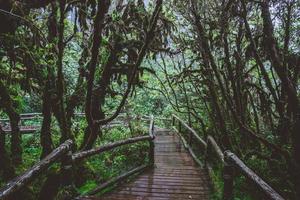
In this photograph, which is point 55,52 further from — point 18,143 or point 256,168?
point 256,168

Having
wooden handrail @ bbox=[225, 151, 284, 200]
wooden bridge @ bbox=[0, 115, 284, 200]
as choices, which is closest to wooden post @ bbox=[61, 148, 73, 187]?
wooden bridge @ bbox=[0, 115, 284, 200]

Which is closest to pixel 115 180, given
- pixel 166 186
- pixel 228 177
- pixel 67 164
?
pixel 166 186

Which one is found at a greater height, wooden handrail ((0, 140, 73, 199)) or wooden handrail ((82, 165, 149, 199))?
wooden handrail ((0, 140, 73, 199))

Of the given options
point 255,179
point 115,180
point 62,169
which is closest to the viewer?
point 255,179

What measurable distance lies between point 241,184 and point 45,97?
5262 mm

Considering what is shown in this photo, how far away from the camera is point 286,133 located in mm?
8609

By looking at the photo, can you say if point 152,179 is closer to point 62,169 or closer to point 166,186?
point 166,186

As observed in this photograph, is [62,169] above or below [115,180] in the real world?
above

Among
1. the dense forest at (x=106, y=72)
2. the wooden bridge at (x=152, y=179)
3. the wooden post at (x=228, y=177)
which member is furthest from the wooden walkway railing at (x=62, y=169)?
the wooden post at (x=228, y=177)

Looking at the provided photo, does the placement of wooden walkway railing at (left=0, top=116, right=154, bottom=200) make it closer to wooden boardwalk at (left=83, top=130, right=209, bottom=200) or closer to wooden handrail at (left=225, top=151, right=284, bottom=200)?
wooden boardwalk at (left=83, top=130, right=209, bottom=200)

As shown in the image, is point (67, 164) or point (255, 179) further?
point (67, 164)

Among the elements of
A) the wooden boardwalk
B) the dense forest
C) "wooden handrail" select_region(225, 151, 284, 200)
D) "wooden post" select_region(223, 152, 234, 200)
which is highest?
the dense forest

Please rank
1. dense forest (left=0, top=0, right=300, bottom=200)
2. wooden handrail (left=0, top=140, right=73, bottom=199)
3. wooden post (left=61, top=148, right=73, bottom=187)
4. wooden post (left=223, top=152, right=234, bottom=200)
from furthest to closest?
dense forest (left=0, top=0, right=300, bottom=200) < wooden post (left=223, top=152, right=234, bottom=200) < wooden post (left=61, top=148, right=73, bottom=187) < wooden handrail (left=0, top=140, right=73, bottom=199)

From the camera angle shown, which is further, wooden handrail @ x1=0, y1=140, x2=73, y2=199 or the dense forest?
the dense forest
